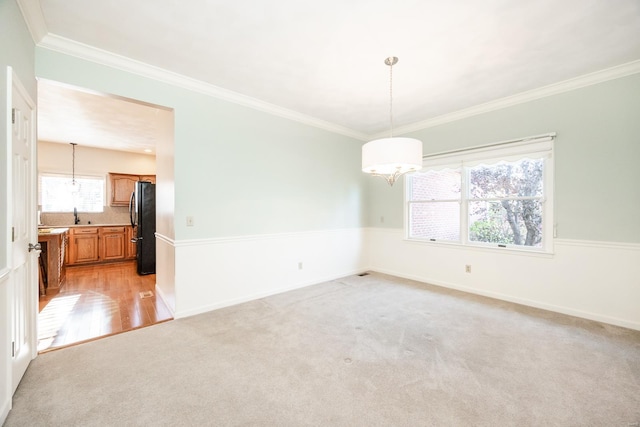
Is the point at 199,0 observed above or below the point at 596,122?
above

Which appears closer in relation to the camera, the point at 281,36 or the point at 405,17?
the point at 405,17

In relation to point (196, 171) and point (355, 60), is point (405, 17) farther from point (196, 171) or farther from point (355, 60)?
point (196, 171)

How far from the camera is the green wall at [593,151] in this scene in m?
2.68

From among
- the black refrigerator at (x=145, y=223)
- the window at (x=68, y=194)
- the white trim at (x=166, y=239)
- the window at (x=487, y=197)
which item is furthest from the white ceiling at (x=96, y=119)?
the window at (x=487, y=197)

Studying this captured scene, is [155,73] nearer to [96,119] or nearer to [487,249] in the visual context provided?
[96,119]

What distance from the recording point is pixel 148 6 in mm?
1903

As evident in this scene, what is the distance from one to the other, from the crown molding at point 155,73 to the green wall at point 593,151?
9.87ft

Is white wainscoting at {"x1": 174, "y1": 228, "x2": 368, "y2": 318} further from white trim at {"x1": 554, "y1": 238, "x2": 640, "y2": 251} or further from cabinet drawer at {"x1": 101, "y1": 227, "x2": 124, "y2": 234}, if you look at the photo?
cabinet drawer at {"x1": 101, "y1": 227, "x2": 124, "y2": 234}

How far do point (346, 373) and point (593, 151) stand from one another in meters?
3.48

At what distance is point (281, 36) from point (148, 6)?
0.97 metres

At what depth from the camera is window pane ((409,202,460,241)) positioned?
4086 mm

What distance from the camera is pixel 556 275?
3123 mm

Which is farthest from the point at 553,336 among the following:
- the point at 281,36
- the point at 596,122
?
the point at 281,36

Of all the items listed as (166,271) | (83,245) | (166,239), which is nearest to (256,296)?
(166,271)
